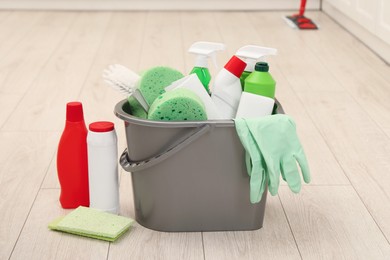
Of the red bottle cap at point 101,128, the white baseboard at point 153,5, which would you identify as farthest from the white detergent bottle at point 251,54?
the white baseboard at point 153,5

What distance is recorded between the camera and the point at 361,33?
132 inches

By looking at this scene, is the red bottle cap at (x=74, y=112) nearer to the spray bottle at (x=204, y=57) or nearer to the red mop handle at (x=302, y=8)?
the spray bottle at (x=204, y=57)

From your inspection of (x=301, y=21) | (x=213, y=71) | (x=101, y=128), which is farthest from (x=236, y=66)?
(x=301, y=21)

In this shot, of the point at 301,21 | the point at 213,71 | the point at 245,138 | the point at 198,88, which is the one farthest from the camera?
the point at 301,21

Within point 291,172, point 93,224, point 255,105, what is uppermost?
point 255,105

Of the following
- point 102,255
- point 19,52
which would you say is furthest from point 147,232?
point 19,52

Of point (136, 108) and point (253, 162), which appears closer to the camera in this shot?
point (253, 162)

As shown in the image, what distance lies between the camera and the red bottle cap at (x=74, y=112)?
158cm

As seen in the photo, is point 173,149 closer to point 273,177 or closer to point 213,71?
point 273,177

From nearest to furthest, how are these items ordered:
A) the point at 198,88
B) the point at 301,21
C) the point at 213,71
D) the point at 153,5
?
1. the point at 198,88
2. the point at 213,71
3. the point at 301,21
4. the point at 153,5

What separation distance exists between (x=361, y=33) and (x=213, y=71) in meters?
0.95

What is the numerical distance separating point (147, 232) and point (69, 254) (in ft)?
0.60

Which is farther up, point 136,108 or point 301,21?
point 136,108

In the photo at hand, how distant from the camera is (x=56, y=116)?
7.48ft
